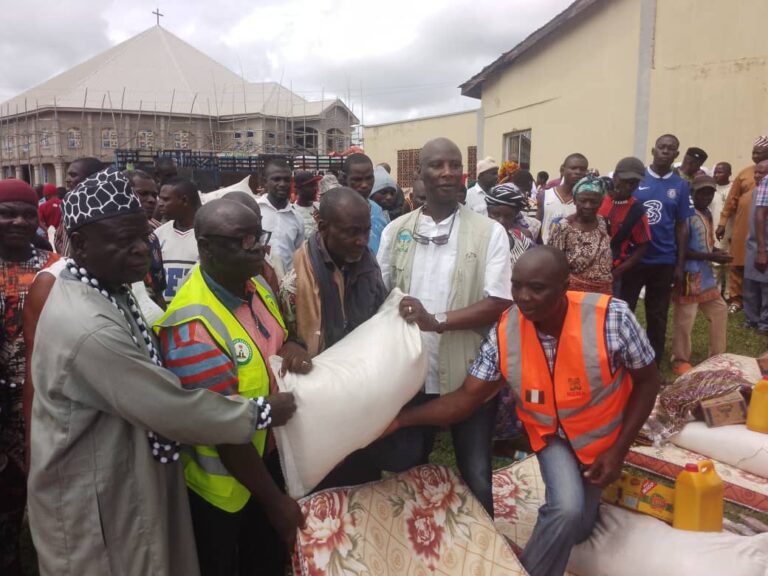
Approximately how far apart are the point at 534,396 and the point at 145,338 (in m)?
1.50

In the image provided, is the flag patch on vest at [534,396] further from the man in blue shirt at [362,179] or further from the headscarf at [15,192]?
the man in blue shirt at [362,179]

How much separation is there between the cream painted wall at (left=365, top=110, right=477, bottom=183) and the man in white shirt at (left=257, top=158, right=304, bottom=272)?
15.7 metres

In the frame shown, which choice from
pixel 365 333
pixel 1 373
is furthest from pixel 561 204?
pixel 1 373

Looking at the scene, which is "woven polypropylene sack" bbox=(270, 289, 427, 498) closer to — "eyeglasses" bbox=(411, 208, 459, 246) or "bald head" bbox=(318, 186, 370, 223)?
"bald head" bbox=(318, 186, 370, 223)

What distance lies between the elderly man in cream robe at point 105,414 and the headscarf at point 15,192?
1.08 metres

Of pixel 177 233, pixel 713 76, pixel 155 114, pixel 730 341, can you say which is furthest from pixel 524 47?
pixel 155 114

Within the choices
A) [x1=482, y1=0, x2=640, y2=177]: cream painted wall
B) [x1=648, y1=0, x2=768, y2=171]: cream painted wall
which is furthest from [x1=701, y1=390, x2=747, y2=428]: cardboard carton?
[x1=482, y1=0, x2=640, y2=177]: cream painted wall

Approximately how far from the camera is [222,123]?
36.0m

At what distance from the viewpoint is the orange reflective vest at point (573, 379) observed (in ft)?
7.80

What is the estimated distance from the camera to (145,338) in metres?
1.83

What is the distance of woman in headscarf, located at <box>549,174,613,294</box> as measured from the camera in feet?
15.1

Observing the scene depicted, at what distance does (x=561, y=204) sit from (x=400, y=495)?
4269 millimetres

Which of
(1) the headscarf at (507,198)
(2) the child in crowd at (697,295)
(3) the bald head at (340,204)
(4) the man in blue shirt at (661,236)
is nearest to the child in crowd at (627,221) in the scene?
(4) the man in blue shirt at (661,236)

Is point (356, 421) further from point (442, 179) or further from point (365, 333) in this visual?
point (442, 179)
